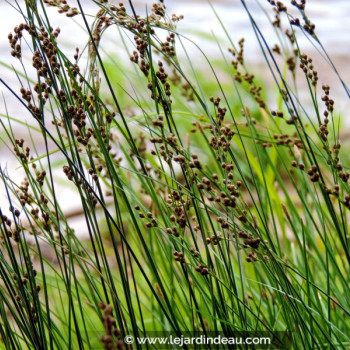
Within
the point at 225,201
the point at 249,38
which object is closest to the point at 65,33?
the point at 249,38

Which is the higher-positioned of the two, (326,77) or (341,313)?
(326,77)

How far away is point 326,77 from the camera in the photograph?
15.1 ft

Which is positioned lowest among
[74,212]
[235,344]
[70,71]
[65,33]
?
[235,344]

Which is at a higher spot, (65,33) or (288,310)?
(65,33)

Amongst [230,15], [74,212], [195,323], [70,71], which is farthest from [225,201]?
[230,15]

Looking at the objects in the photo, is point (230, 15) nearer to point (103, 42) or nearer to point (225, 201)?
point (103, 42)

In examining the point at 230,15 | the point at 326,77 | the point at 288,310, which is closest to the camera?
the point at 288,310

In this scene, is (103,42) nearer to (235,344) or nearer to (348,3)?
(348,3)

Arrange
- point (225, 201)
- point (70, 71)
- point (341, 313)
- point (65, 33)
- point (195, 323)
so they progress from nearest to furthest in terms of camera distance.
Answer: point (225, 201) < point (70, 71) < point (195, 323) < point (341, 313) < point (65, 33)

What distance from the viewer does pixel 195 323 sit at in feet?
4.94

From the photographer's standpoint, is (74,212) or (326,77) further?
(326,77)

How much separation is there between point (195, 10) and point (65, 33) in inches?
59.2

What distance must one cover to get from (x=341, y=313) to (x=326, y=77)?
3.20 m

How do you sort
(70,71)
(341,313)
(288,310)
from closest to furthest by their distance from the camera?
1. (70,71)
2. (288,310)
3. (341,313)
